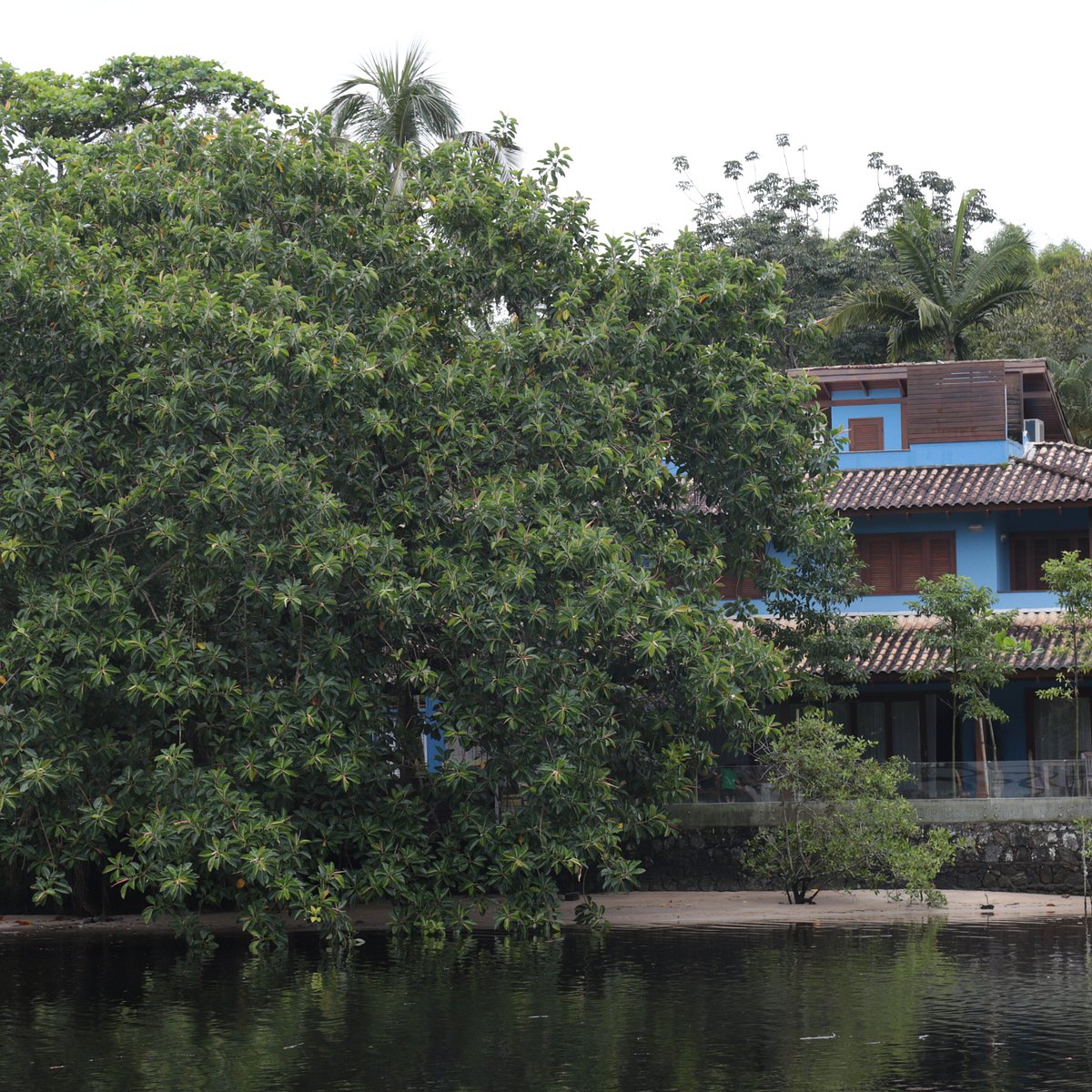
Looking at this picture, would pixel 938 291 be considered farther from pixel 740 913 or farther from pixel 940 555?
pixel 740 913

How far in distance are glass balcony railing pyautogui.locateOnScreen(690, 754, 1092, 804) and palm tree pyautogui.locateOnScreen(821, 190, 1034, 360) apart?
57.5 ft

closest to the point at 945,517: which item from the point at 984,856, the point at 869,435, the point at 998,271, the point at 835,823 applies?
the point at 869,435

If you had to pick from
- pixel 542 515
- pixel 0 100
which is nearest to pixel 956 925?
pixel 542 515

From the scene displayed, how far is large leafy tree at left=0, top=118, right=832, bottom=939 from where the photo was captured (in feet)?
74.6

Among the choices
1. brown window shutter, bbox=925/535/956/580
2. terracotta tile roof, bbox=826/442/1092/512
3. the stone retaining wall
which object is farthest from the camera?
brown window shutter, bbox=925/535/956/580

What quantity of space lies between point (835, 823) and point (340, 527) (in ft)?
37.6

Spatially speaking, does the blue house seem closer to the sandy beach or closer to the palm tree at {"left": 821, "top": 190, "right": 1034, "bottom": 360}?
the sandy beach

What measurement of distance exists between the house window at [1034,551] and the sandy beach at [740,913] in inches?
355

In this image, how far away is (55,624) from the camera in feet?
74.5

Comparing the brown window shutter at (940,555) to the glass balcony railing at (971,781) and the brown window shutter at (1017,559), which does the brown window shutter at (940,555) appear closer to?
the brown window shutter at (1017,559)

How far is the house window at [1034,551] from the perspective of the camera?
3728 centimetres

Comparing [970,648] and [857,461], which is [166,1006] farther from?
[857,461]

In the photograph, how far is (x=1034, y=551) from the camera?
123ft

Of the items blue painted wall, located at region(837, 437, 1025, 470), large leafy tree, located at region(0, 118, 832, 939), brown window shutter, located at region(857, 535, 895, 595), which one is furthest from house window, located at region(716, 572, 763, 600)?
large leafy tree, located at region(0, 118, 832, 939)
